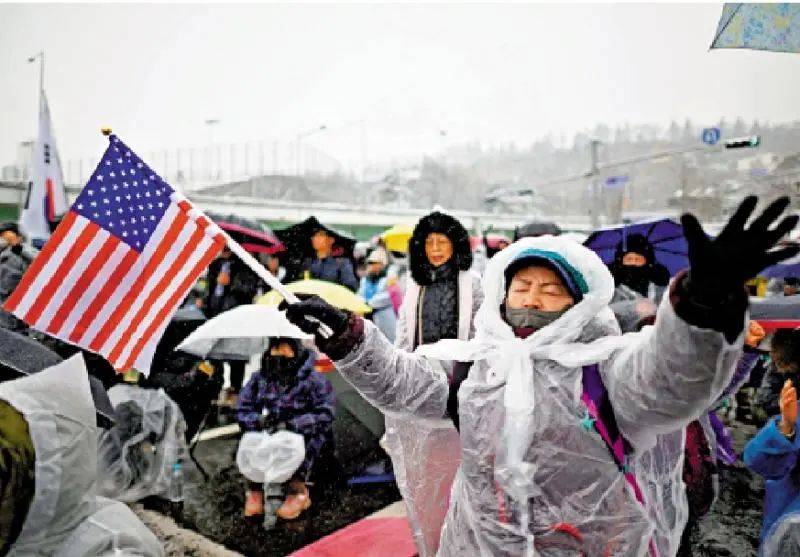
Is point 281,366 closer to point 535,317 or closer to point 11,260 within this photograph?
point 535,317

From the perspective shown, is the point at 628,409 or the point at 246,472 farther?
the point at 246,472

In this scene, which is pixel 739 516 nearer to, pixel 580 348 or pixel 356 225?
pixel 580 348

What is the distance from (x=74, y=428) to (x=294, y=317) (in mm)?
650

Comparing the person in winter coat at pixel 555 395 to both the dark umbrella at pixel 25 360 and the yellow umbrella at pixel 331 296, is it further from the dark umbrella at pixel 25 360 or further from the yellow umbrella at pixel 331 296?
the yellow umbrella at pixel 331 296

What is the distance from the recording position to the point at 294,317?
1821 mm

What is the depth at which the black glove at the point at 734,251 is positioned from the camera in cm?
113

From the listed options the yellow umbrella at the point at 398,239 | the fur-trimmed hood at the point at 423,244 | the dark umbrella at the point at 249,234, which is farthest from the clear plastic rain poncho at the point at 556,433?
the yellow umbrella at the point at 398,239

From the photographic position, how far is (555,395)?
1.64 meters

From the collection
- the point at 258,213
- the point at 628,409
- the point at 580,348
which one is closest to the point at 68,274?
the point at 580,348

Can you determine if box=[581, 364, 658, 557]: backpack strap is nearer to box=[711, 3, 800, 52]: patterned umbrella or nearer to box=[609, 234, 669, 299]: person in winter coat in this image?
box=[711, 3, 800, 52]: patterned umbrella

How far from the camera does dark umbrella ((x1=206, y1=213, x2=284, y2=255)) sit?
6.90m

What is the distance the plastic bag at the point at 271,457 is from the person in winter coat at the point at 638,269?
2673mm

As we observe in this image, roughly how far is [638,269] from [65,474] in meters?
4.22

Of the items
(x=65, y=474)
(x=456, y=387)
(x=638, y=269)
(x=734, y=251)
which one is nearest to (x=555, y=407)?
(x=456, y=387)
